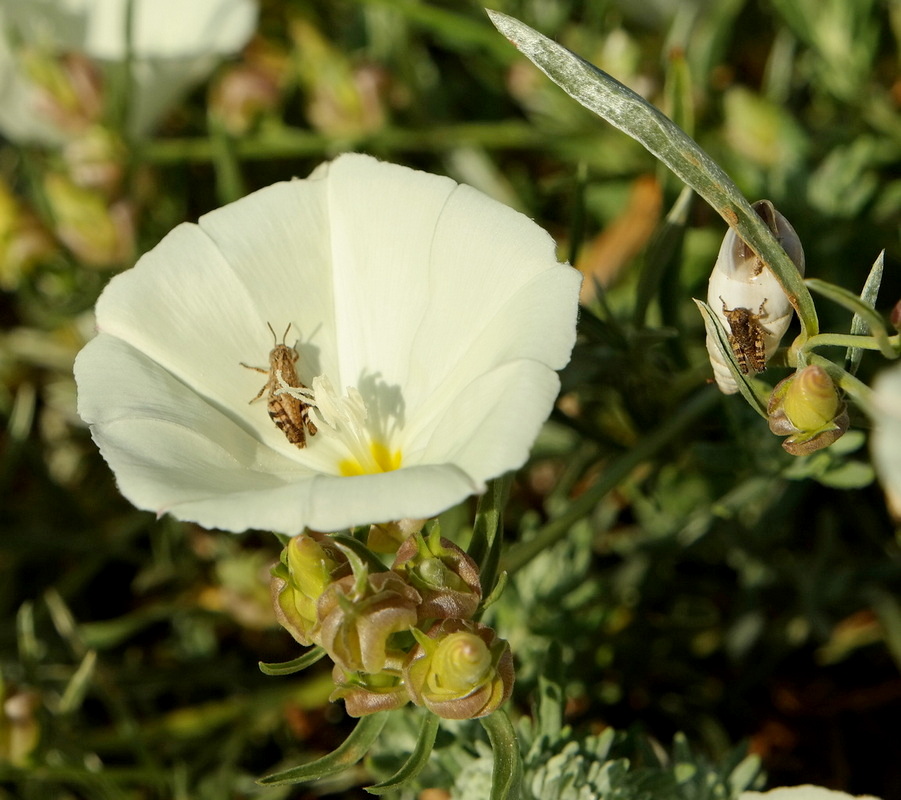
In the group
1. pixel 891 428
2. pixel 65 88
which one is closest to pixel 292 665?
pixel 891 428

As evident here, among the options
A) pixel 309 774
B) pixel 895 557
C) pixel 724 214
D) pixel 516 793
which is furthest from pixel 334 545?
pixel 895 557

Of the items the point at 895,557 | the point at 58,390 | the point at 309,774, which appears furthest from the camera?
the point at 58,390

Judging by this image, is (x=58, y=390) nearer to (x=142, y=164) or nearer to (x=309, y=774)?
(x=142, y=164)

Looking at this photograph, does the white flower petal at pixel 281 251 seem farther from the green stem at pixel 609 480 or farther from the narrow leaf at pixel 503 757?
the narrow leaf at pixel 503 757

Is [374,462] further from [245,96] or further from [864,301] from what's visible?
[245,96]

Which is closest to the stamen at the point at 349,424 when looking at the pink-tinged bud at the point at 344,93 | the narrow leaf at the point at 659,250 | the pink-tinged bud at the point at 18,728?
the narrow leaf at the point at 659,250

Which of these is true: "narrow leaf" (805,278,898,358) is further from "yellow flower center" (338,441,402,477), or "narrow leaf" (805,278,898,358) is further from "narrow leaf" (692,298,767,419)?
"yellow flower center" (338,441,402,477)
